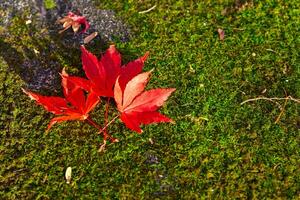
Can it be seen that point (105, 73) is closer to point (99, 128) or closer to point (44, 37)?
point (99, 128)

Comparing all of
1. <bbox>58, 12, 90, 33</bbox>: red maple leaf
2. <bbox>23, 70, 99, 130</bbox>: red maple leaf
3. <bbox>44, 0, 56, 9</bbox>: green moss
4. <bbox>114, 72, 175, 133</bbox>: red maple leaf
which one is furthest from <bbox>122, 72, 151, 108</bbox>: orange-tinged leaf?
<bbox>44, 0, 56, 9</bbox>: green moss

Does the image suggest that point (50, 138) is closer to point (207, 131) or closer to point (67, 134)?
point (67, 134)

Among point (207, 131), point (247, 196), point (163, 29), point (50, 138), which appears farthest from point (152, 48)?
point (247, 196)

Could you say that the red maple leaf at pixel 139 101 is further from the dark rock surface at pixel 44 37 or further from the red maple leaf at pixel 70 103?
the dark rock surface at pixel 44 37

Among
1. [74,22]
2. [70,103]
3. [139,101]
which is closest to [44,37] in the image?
[74,22]

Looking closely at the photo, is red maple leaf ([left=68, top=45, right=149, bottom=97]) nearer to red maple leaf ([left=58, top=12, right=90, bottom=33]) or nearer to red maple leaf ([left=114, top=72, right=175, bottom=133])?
red maple leaf ([left=114, top=72, right=175, bottom=133])

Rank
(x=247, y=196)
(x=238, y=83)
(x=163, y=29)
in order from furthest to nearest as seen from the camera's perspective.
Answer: (x=163, y=29) < (x=238, y=83) < (x=247, y=196)
